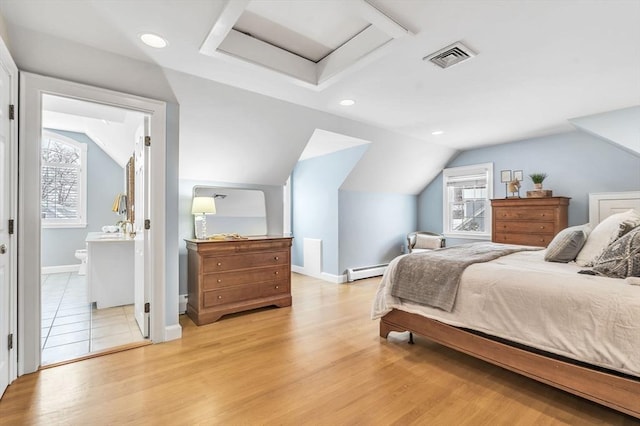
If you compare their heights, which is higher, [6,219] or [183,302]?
[6,219]

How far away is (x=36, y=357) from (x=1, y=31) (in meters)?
2.15

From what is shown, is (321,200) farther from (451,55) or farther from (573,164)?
(573,164)

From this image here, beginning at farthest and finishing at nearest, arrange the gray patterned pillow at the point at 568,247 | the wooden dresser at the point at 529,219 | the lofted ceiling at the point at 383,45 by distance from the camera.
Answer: the wooden dresser at the point at 529,219 → the gray patterned pillow at the point at 568,247 → the lofted ceiling at the point at 383,45

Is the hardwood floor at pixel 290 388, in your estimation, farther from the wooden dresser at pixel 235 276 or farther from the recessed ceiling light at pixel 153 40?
the recessed ceiling light at pixel 153 40

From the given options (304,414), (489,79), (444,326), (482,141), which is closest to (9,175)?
(304,414)

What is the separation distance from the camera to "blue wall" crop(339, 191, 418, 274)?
511 cm

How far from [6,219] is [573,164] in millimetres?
6246

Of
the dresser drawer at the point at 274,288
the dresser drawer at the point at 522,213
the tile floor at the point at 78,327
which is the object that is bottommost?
the tile floor at the point at 78,327

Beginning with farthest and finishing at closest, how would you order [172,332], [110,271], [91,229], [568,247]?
[91,229] < [110,271] < [172,332] < [568,247]

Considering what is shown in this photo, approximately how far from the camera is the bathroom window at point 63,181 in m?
5.65

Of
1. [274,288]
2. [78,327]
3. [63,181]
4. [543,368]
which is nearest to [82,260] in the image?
[63,181]

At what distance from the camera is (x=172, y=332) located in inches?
108

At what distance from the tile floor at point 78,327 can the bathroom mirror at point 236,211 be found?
4.37 ft

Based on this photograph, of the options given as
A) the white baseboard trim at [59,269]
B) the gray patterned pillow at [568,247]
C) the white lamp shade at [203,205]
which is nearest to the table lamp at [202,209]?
the white lamp shade at [203,205]
